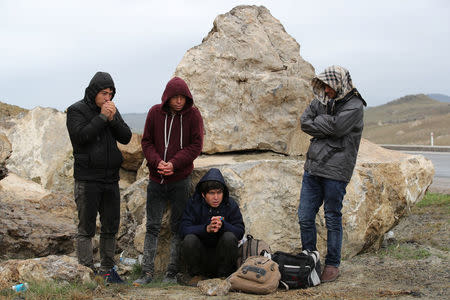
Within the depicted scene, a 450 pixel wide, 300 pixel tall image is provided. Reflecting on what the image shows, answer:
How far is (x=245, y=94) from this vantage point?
711 cm

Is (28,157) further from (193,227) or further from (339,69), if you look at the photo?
(339,69)

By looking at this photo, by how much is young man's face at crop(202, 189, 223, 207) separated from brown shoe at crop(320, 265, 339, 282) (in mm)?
1329

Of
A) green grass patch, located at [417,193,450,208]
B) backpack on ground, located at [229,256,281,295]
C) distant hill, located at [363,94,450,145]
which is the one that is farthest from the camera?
distant hill, located at [363,94,450,145]

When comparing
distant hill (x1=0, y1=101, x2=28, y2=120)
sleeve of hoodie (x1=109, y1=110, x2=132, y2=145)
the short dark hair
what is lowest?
the short dark hair

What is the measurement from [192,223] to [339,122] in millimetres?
1813

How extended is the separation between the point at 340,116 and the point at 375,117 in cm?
8187

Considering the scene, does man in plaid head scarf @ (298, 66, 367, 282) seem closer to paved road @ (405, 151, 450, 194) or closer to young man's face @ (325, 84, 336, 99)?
young man's face @ (325, 84, 336, 99)

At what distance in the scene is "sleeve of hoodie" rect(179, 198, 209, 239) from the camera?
504 cm

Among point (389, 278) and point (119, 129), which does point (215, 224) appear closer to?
point (119, 129)

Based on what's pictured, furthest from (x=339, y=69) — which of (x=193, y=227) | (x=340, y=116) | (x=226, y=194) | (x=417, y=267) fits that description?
(x=417, y=267)

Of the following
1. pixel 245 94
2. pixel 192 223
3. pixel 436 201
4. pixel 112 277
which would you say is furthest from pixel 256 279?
pixel 436 201

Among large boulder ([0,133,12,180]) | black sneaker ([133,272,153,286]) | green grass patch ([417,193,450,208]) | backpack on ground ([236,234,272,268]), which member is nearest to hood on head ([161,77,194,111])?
backpack on ground ([236,234,272,268])

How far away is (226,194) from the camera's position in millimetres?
5293

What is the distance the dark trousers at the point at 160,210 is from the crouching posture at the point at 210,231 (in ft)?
0.51
